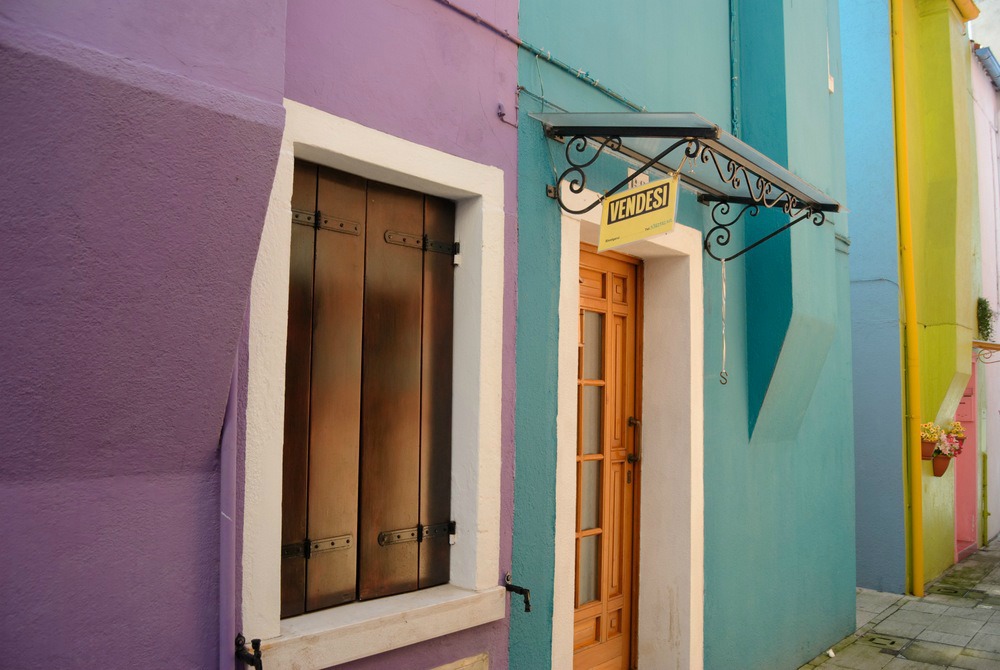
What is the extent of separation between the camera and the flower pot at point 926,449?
8797mm

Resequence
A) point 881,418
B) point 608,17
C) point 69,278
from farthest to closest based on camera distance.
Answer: point 881,418, point 608,17, point 69,278

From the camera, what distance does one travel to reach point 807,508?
6402 millimetres

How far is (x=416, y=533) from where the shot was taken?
351cm

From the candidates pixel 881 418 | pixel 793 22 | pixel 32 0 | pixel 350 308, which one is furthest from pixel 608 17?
pixel 881 418

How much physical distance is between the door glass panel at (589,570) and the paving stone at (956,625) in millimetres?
4137

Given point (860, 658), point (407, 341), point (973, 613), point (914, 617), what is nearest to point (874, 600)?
point (914, 617)

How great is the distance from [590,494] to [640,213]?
1824mm

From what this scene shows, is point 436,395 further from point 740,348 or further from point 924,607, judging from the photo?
point 924,607

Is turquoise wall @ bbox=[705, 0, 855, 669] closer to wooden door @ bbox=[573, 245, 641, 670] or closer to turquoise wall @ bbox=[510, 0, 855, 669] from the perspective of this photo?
turquoise wall @ bbox=[510, 0, 855, 669]

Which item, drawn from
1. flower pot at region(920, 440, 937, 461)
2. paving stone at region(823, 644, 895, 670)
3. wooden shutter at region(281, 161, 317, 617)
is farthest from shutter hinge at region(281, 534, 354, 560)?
flower pot at region(920, 440, 937, 461)

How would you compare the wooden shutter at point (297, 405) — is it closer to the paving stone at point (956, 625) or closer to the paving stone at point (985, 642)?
the paving stone at point (985, 642)

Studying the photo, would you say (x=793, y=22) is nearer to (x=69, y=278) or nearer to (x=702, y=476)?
(x=702, y=476)

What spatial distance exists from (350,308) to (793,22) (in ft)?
13.5

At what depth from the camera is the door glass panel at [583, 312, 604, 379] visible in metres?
4.73
